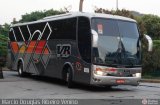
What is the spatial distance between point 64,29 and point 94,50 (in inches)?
121

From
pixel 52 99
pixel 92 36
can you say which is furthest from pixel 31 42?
pixel 52 99

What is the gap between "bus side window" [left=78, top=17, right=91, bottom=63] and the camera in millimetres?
18297

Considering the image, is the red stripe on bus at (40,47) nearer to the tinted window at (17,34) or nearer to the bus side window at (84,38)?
the tinted window at (17,34)

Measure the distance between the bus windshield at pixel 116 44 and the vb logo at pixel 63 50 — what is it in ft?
7.02

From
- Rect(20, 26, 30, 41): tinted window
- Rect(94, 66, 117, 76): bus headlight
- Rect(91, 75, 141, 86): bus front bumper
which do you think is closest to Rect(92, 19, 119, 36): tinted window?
Rect(94, 66, 117, 76): bus headlight

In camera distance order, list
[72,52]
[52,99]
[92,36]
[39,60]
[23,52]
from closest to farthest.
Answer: [52,99]
[92,36]
[72,52]
[39,60]
[23,52]

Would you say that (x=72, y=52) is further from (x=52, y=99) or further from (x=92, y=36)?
(x=52, y=99)

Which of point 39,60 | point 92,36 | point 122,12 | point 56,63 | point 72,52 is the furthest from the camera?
point 122,12

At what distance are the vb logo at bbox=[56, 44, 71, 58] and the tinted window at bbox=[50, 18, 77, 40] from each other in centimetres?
40

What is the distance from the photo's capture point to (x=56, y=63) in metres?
21.1

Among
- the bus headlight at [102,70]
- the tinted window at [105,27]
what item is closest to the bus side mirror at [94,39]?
the tinted window at [105,27]

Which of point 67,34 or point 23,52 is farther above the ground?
point 67,34

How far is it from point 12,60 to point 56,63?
22.7 feet

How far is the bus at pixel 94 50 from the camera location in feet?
59.1
